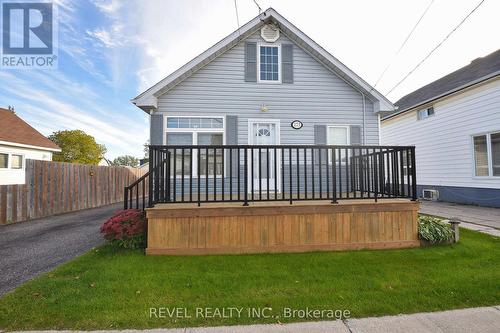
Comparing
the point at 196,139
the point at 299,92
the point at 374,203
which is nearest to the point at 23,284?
the point at 196,139

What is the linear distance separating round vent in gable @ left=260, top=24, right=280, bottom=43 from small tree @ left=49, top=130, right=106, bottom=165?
76.8 ft

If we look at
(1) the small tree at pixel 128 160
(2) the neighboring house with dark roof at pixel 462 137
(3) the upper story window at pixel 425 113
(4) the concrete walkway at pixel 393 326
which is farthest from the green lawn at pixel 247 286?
(1) the small tree at pixel 128 160

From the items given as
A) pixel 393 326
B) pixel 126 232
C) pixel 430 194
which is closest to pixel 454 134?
pixel 430 194

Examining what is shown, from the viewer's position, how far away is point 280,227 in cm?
427

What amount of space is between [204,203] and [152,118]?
3.58 meters

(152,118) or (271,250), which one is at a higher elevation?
(152,118)

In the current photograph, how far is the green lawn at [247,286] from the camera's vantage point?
2.44 m

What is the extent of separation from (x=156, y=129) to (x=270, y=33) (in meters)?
4.38

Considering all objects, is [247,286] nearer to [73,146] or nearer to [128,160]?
[73,146]

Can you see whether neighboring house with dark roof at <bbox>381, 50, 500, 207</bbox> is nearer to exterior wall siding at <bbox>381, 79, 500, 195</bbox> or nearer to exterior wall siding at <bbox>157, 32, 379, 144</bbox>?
exterior wall siding at <bbox>381, 79, 500, 195</bbox>

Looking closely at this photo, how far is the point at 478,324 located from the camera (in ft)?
7.40

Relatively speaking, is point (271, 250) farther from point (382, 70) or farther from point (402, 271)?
point (382, 70)

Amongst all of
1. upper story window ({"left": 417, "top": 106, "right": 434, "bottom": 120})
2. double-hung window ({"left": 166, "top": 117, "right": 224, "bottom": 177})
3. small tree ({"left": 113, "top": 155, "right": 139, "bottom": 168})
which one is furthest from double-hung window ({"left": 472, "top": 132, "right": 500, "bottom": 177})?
small tree ({"left": 113, "top": 155, "right": 139, "bottom": 168})

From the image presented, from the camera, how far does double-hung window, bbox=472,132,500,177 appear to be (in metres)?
8.18
